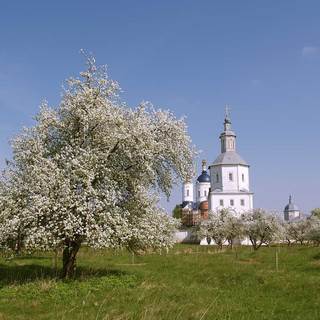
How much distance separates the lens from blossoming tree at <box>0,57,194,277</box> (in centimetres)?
2128

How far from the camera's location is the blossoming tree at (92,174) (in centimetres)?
2128

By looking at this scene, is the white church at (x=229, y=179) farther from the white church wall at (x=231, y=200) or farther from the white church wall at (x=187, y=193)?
the white church wall at (x=187, y=193)

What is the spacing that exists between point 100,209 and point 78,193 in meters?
1.23

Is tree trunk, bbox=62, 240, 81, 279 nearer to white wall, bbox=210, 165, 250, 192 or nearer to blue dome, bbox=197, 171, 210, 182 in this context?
white wall, bbox=210, 165, 250, 192

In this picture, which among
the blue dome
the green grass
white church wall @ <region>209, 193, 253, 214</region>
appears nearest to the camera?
the green grass

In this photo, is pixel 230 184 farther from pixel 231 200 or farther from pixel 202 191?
pixel 202 191

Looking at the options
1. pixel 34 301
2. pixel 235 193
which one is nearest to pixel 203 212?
pixel 235 193

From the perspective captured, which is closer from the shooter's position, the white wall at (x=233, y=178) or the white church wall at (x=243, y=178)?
the white wall at (x=233, y=178)

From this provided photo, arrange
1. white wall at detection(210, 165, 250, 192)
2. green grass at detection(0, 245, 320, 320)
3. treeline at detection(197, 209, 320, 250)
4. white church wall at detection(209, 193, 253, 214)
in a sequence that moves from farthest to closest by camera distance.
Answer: white wall at detection(210, 165, 250, 192)
white church wall at detection(209, 193, 253, 214)
treeline at detection(197, 209, 320, 250)
green grass at detection(0, 245, 320, 320)

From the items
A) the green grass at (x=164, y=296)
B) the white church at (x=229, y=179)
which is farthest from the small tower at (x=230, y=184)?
the green grass at (x=164, y=296)

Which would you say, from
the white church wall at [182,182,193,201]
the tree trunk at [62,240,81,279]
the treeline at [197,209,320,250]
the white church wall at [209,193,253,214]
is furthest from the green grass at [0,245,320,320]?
the white church wall at [182,182,193,201]

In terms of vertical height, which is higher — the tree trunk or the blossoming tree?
the blossoming tree

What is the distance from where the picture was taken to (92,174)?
2184 cm

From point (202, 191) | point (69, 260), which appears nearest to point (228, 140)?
point (202, 191)
